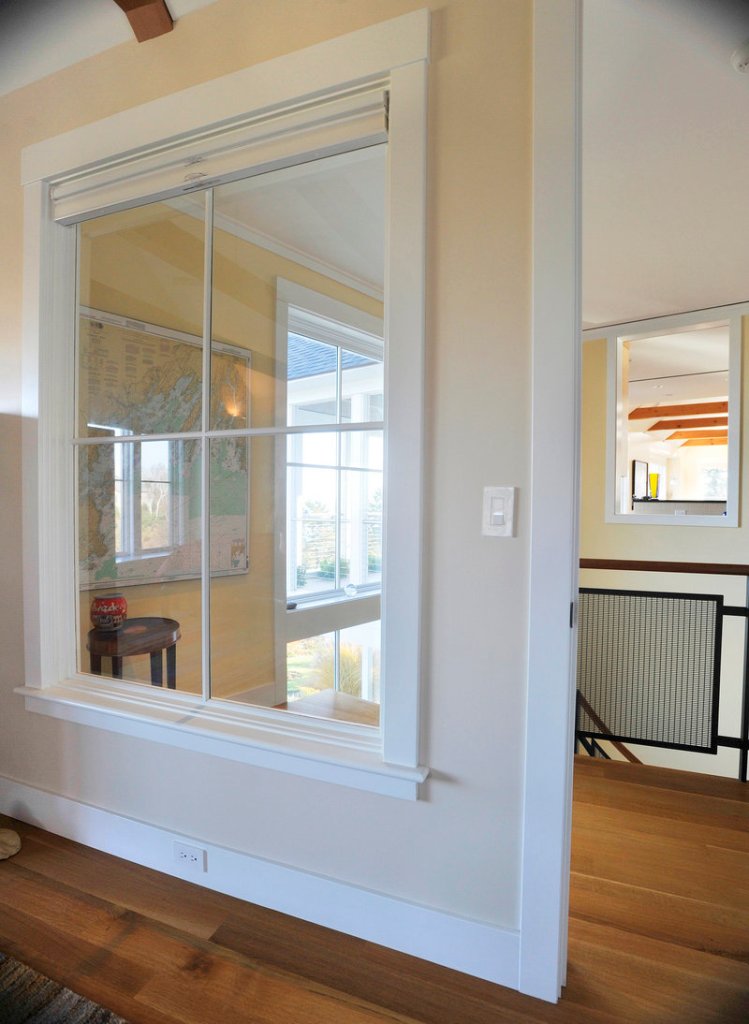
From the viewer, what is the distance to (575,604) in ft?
4.63

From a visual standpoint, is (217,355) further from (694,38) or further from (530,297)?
(694,38)

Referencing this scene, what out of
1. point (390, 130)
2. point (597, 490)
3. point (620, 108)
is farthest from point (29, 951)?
point (597, 490)

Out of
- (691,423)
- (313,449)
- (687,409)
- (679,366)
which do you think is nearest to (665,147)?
(313,449)

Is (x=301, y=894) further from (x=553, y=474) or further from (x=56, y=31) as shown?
(x=56, y=31)

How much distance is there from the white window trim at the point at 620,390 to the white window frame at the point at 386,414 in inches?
145

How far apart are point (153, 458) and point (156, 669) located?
0.72 metres

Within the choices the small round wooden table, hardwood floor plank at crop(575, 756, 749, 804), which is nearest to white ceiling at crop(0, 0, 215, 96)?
the small round wooden table

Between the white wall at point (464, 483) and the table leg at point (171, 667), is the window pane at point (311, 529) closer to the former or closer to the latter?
the white wall at point (464, 483)

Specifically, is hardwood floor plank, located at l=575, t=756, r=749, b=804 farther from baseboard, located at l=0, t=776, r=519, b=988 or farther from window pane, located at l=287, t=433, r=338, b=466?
window pane, located at l=287, t=433, r=338, b=466

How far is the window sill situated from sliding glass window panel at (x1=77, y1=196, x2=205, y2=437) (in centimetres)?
90

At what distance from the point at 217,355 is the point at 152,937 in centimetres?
168

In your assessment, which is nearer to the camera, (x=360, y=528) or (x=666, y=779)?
(x=360, y=528)

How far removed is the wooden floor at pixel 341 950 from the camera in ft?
4.61

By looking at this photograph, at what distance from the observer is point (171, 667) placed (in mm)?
2020
